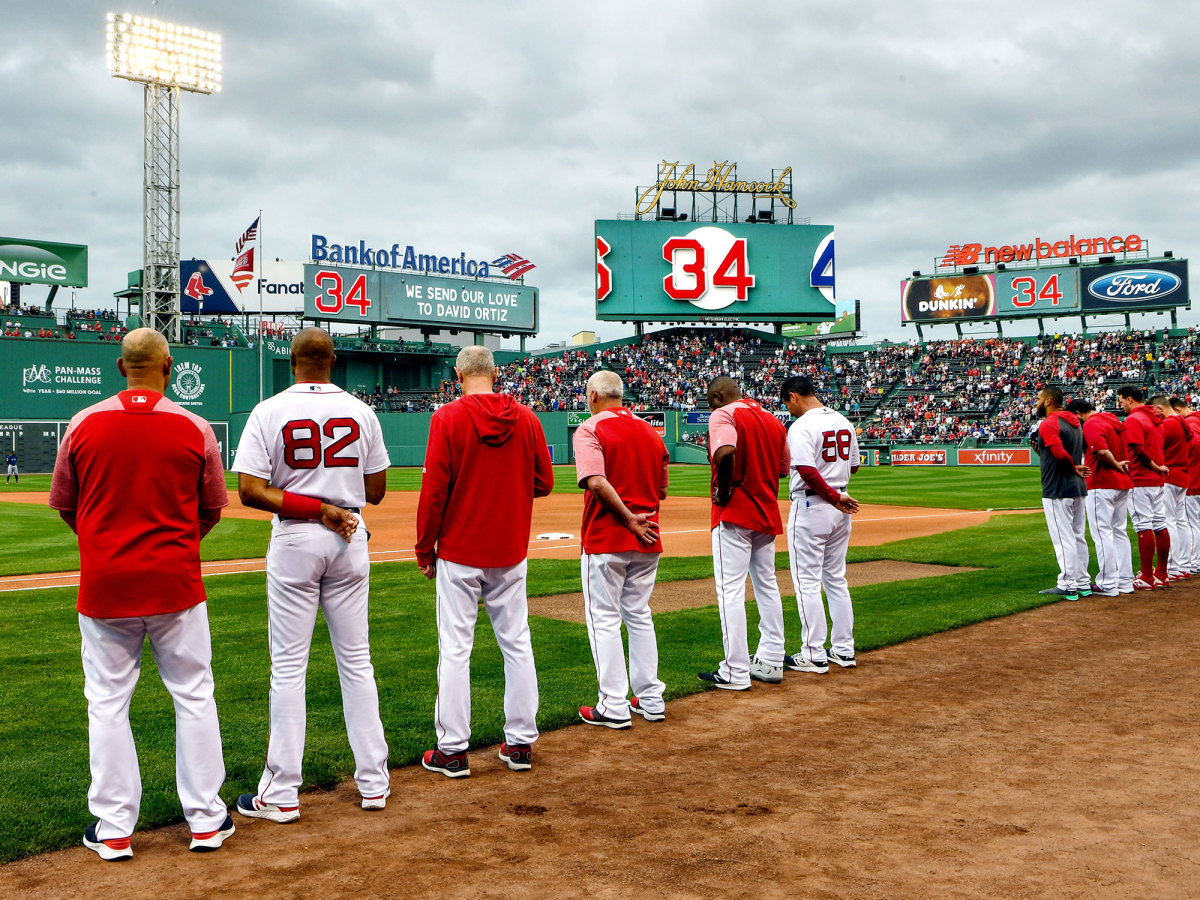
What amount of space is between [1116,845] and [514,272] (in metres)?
63.5

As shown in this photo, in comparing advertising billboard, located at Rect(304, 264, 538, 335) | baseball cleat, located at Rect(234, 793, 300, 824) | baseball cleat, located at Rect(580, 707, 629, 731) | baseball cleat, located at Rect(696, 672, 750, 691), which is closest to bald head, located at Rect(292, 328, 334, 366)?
baseball cleat, located at Rect(234, 793, 300, 824)

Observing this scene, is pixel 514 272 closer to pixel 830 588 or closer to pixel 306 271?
pixel 306 271

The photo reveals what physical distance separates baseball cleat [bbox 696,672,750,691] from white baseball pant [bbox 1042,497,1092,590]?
5190 mm

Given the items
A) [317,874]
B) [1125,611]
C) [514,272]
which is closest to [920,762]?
[317,874]

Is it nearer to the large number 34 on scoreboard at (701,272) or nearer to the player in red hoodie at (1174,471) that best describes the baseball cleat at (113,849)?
the player in red hoodie at (1174,471)

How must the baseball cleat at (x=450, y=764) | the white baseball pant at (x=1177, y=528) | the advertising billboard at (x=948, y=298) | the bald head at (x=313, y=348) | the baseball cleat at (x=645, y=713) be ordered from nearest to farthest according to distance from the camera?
the bald head at (x=313, y=348) < the baseball cleat at (x=450, y=764) < the baseball cleat at (x=645, y=713) < the white baseball pant at (x=1177, y=528) < the advertising billboard at (x=948, y=298)

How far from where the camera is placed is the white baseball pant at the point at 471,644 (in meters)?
4.99

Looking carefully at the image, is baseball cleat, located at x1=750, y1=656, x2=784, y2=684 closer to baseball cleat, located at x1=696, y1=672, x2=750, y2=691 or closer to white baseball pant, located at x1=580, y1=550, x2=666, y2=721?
baseball cleat, located at x1=696, y1=672, x2=750, y2=691

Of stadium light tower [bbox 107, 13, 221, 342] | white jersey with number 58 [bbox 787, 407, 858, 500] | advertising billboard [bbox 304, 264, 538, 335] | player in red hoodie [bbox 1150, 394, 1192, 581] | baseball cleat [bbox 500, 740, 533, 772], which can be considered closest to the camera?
baseball cleat [bbox 500, 740, 533, 772]

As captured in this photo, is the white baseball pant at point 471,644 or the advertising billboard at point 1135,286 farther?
the advertising billboard at point 1135,286

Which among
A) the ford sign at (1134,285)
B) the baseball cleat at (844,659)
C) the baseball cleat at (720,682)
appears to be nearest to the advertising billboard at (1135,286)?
the ford sign at (1134,285)

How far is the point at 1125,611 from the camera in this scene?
9.41 meters

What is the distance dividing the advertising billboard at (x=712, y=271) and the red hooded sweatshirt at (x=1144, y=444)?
162 feet

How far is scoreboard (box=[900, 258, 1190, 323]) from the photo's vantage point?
6078 cm
